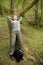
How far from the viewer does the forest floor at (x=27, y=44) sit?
12378 mm

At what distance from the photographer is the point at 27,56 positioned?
12.8 metres

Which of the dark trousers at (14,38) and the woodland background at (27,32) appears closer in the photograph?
the dark trousers at (14,38)

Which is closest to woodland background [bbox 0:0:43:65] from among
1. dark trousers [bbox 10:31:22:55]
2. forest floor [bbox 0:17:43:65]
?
forest floor [bbox 0:17:43:65]

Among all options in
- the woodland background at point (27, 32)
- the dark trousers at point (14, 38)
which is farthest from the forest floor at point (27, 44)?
the dark trousers at point (14, 38)

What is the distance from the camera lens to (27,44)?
47.2 ft

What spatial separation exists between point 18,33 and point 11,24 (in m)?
0.57

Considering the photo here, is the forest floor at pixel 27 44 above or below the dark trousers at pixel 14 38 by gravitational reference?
below

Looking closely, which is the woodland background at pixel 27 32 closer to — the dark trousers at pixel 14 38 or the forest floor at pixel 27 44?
the forest floor at pixel 27 44

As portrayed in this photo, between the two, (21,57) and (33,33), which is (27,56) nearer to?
(21,57)

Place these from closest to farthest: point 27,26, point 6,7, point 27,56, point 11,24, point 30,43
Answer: point 11,24 → point 27,56 → point 30,43 → point 27,26 → point 6,7

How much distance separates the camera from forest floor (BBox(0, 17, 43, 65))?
1238 centimetres

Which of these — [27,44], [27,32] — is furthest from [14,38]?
[27,32]

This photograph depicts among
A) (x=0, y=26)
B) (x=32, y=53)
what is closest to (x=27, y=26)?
(x=0, y=26)

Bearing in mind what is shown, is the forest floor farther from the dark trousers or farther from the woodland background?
the dark trousers
